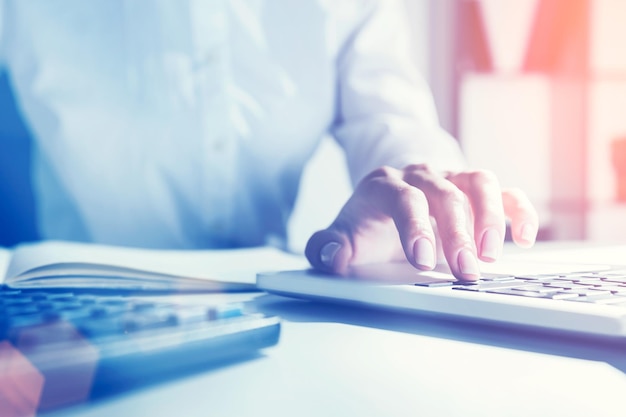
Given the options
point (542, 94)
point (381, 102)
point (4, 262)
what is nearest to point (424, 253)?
point (4, 262)

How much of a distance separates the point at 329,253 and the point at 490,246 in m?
0.10

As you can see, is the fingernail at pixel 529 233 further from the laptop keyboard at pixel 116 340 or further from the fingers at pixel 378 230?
the laptop keyboard at pixel 116 340

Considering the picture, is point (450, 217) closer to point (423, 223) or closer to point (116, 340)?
point (423, 223)

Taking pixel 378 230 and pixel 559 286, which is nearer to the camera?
pixel 559 286

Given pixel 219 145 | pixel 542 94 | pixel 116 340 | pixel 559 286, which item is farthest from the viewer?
pixel 542 94

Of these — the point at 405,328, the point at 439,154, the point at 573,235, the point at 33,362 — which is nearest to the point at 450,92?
the point at 573,235

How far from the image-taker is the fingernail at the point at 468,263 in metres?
0.32

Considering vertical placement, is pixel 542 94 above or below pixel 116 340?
above

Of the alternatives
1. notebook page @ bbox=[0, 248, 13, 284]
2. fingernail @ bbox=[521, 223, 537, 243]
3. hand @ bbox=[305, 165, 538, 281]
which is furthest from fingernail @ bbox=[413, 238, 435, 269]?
notebook page @ bbox=[0, 248, 13, 284]

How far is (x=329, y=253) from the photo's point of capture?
1.26 ft

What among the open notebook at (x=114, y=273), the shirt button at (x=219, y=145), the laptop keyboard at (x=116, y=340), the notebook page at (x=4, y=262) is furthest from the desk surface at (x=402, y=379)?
the shirt button at (x=219, y=145)

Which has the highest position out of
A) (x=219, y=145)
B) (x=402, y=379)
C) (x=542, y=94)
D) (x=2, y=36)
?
(x=542, y=94)

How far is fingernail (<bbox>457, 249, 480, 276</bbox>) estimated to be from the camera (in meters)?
0.32

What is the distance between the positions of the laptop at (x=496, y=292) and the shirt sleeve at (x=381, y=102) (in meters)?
0.38
